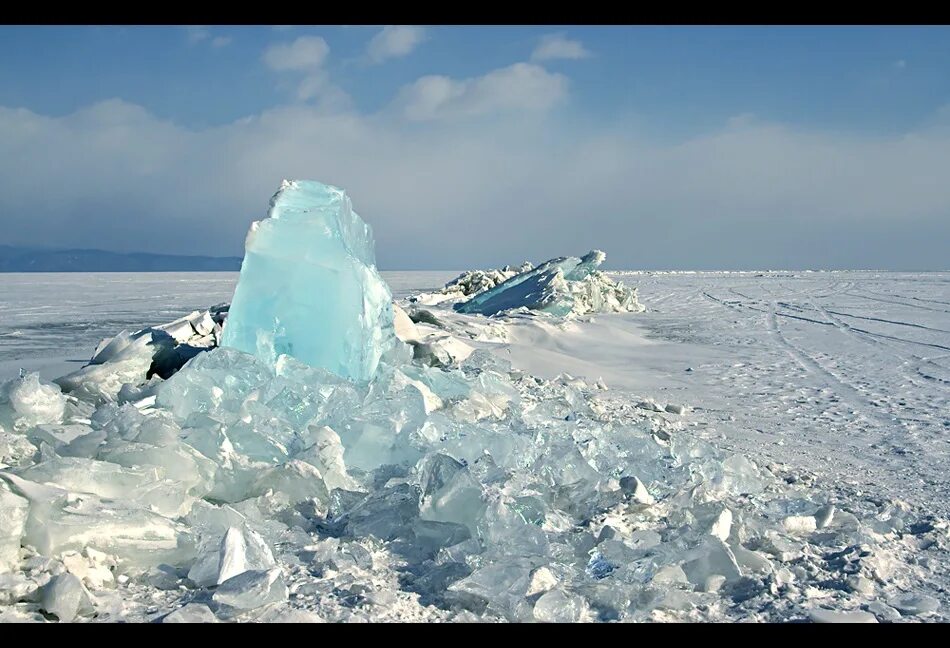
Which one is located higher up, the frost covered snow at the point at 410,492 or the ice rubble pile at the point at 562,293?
the ice rubble pile at the point at 562,293

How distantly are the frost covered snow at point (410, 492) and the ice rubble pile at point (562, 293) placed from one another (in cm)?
628

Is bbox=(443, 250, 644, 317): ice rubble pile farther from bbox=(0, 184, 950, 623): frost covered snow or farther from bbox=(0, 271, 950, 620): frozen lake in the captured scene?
bbox=(0, 184, 950, 623): frost covered snow

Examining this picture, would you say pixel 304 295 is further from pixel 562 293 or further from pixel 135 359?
pixel 562 293

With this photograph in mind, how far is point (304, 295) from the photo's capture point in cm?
419

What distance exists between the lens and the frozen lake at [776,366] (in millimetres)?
3803

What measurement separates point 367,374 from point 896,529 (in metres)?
2.92

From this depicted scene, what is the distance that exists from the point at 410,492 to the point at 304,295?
1.90 m

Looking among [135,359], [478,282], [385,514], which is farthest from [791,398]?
[478,282]

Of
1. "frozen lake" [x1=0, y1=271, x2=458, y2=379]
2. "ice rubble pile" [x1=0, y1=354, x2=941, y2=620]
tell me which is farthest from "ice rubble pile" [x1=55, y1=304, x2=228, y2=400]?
"frozen lake" [x1=0, y1=271, x2=458, y2=379]

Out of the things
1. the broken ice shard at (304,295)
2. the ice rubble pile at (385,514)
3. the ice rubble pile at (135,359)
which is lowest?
the ice rubble pile at (385,514)

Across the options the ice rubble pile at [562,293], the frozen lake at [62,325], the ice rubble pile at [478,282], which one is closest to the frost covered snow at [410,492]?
the frozen lake at [62,325]

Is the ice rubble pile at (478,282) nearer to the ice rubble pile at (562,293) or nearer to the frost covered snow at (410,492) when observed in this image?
the ice rubble pile at (562,293)
